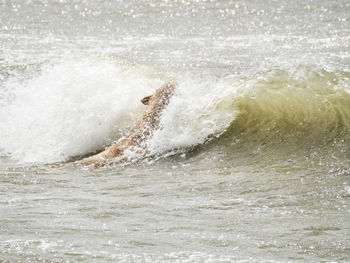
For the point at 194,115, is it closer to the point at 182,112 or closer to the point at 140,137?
the point at 182,112

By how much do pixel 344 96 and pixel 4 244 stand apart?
6.18m

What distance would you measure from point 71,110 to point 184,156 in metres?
2.95

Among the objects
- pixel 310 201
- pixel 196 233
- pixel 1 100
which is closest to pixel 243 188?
pixel 310 201

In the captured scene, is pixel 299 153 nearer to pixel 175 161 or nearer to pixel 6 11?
pixel 175 161

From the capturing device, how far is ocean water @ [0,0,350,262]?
14.6 feet

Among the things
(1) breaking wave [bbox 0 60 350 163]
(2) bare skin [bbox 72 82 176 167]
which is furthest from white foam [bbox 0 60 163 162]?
(2) bare skin [bbox 72 82 176 167]

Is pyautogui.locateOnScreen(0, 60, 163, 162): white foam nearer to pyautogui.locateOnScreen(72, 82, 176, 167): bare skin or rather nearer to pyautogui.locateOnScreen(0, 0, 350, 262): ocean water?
pyautogui.locateOnScreen(0, 0, 350, 262): ocean water

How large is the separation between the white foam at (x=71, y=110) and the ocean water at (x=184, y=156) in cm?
3

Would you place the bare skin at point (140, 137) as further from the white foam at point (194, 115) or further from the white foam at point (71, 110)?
the white foam at point (71, 110)

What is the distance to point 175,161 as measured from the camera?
7570 mm

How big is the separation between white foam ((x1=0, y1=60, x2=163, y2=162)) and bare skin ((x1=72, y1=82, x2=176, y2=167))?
41.3 inches

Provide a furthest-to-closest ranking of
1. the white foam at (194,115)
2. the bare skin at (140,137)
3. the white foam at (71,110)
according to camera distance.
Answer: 1. the white foam at (71,110)
2. the white foam at (194,115)
3. the bare skin at (140,137)

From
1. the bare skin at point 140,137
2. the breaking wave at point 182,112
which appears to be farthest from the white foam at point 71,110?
the bare skin at point 140,137

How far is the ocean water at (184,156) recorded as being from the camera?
175 inches
